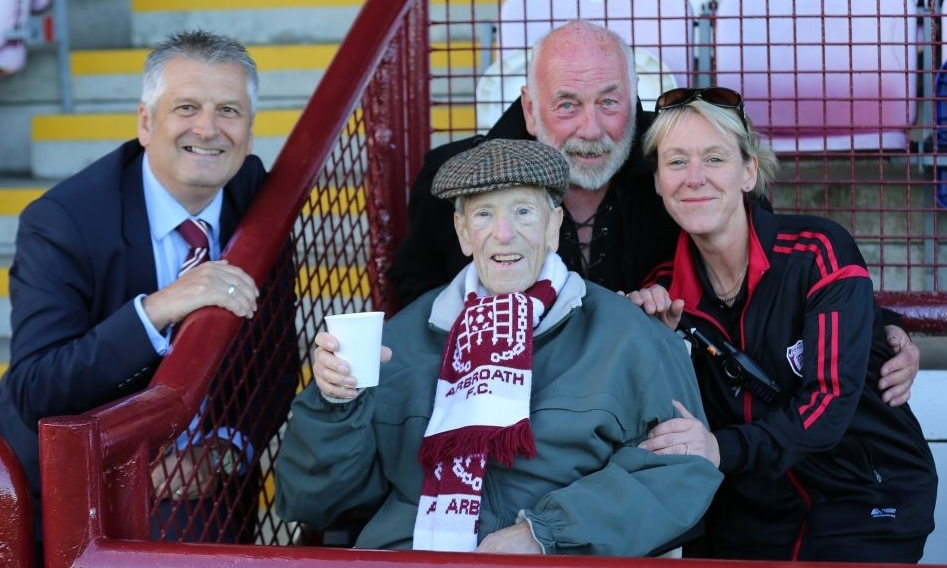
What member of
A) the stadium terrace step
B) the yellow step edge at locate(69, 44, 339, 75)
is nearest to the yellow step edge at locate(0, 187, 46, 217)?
the stadium terrace step

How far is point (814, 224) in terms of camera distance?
2.71m

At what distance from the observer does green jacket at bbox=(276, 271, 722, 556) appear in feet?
7.44

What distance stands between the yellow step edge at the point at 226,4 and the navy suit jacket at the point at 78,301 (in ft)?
9.49

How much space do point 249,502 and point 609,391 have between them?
3.22ft

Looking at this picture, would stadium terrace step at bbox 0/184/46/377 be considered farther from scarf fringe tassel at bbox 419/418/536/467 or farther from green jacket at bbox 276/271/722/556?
scarf fringe tassel at bbox 419/418/536/467

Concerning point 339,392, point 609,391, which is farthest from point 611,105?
point 339,392

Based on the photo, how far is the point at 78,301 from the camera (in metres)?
2.62

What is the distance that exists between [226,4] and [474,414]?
3865 mm

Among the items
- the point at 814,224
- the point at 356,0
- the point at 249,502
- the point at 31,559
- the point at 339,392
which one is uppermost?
the point at 356,0

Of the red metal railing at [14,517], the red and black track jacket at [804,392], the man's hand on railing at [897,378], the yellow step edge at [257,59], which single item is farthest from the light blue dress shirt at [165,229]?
the yellow step edge at [257,59]

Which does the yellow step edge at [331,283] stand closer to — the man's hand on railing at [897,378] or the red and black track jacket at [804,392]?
the red and black track jacket at [804,392]

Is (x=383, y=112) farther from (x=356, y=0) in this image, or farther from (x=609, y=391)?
(x=356, y=0)

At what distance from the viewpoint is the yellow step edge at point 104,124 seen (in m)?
5.04

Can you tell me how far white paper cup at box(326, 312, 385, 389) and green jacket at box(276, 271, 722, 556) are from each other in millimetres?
199
